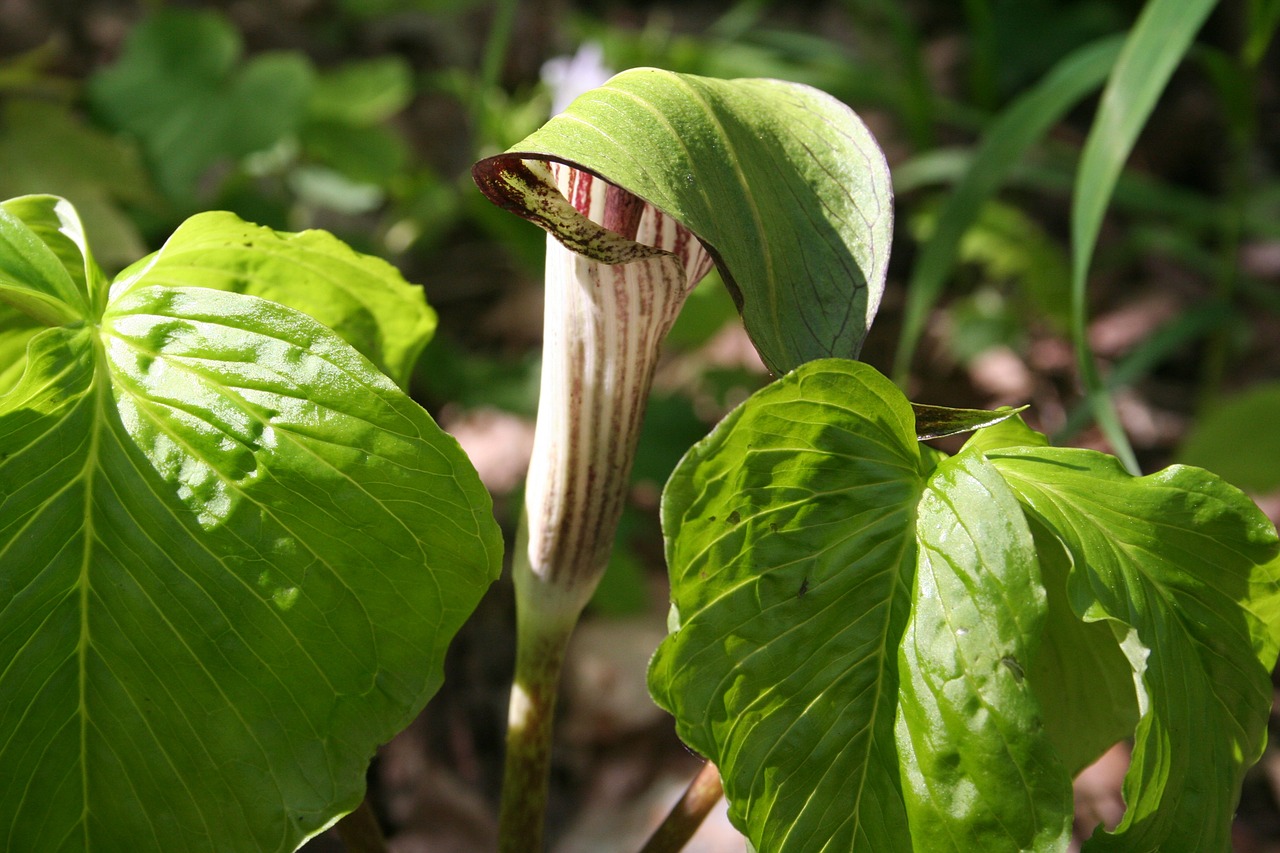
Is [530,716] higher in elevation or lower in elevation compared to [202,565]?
lower

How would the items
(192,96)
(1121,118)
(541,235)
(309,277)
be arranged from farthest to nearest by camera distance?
(541,235) < (192,96) < (1121,118) < (309,277)

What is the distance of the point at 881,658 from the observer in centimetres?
61

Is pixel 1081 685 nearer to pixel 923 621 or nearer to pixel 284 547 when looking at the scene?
pixel 923 621

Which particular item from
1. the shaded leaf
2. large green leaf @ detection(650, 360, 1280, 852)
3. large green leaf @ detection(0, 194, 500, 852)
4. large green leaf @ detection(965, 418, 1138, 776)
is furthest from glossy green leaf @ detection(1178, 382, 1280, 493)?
the shaded leaf

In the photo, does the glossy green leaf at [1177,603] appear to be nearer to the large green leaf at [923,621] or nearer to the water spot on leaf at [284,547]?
the large green leaf at [923,621]

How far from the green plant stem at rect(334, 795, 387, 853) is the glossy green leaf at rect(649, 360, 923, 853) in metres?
0.35

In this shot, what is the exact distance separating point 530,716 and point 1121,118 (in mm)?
963

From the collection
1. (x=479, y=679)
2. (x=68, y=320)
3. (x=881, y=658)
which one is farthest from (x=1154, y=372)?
(x=68, y=320)

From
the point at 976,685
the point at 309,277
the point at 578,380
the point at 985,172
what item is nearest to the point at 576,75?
Answer: the point at 985,172

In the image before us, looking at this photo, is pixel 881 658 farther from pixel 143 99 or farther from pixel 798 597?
pixel 143 99

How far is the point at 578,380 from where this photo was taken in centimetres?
73

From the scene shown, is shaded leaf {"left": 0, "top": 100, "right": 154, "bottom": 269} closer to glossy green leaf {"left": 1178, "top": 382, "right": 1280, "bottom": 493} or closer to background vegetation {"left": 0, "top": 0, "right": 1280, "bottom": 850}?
background vegetation {"left": 0, "top": 0, "right": 1280, "bottom": 850}

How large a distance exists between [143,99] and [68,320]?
1.73 metres

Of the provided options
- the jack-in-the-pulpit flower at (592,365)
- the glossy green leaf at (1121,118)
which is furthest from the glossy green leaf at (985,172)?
the jack-in-the-pulpit flower at (592,365)
